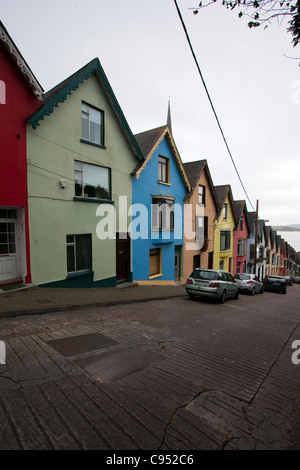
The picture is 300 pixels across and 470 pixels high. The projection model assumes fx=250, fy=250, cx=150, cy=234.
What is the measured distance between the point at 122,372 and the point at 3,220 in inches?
310

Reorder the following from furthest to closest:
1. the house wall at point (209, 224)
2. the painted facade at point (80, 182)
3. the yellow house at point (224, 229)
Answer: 1. the yellow house at point (224, 229)
2. the house wall at point (209, 224)
3. the painted facade at point (80, 182)

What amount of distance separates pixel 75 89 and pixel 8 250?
7641mm

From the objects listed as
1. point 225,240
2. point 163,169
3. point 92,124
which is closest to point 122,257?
point 163,169

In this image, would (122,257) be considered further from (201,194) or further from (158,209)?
(201,194)

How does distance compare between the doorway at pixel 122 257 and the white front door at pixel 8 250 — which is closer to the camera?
the white front door at pixel 8 250

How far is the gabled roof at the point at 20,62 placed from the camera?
8695 mm

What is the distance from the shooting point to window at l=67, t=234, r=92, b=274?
465 inches

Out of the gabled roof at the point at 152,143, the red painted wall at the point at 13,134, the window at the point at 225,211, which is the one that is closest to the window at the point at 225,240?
the window at the point at 225,211

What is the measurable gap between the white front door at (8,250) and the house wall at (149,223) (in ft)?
23.5

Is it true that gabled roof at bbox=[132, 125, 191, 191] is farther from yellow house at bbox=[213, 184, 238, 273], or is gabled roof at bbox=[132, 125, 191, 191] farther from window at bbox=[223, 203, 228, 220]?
window at bbox=[223, 203, 228, 220]

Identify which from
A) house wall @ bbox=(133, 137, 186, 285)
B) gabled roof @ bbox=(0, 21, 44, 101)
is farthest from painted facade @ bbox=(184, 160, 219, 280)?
gabled roof @ bbox=(0, 21, 44, 101)

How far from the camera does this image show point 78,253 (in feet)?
40.1

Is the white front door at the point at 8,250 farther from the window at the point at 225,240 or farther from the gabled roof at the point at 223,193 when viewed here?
the window at the point at 225,240

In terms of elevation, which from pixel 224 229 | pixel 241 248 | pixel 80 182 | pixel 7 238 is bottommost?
pixel 241 248
